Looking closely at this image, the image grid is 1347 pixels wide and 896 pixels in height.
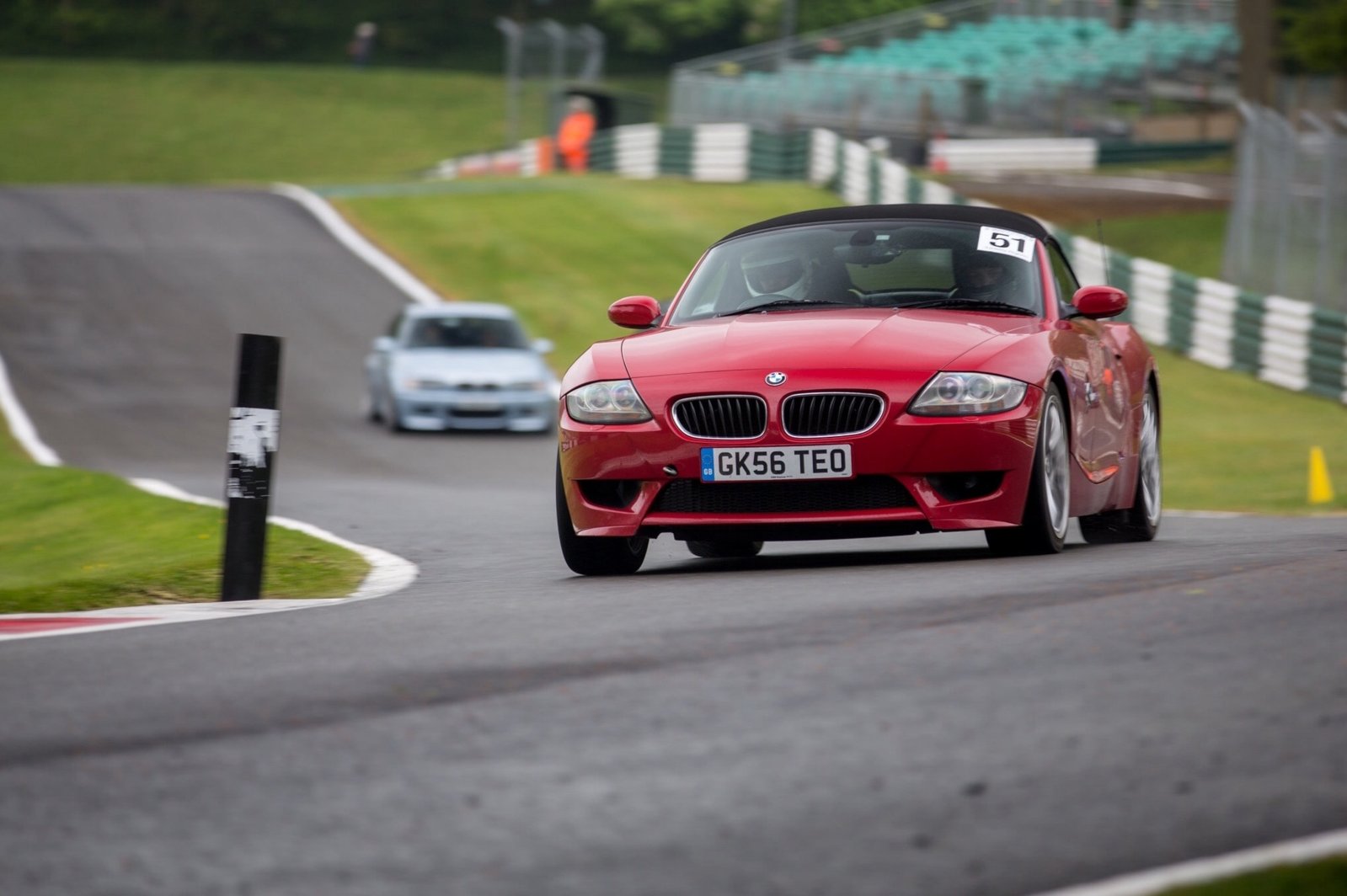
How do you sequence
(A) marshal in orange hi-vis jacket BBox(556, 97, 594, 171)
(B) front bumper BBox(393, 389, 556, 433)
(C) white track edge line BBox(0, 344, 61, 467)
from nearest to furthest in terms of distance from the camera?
(C) white track edge line BBox(0, 344, 61, 467) < (B) front bumper BBox(393, 389, 556, 433) < (A) marshal in orange hi-vis jacket BBox(556, 97, 594, 171)

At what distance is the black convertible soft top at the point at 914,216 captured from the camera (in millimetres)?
8891

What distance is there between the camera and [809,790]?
3932 millimetres

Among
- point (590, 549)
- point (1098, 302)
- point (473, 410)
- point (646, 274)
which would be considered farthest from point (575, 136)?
point (590, 549)

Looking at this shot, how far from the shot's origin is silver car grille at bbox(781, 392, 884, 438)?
7.45 m

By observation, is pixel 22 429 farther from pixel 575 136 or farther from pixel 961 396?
pixel 575 136

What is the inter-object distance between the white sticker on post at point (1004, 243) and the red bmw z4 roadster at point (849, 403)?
0.03 feet

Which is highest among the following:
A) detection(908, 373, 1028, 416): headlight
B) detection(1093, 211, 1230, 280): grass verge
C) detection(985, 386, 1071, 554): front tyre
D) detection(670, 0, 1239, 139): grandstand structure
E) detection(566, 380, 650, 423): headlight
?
detection(670, 0, 1239, 139): grandstand structure

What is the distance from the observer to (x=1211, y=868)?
132 inches

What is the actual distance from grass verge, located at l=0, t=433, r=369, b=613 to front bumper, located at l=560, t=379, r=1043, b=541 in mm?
1428

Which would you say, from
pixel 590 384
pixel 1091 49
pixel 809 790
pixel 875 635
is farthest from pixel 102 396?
pixel 1091 49

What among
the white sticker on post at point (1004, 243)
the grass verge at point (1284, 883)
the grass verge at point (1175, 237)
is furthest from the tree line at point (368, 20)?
the grass verge at point (1284, 883)

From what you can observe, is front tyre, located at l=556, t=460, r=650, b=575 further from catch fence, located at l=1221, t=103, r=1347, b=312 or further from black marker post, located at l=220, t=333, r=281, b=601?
catch fence, located at l=1221, t=103, r=1347, b=312

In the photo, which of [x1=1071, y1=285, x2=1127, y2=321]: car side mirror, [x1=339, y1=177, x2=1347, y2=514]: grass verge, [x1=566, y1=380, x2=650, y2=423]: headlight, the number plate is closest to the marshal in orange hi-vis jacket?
[x1=339, y1=177, x2=1347, y2=514]: grass verge

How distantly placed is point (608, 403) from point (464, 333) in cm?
1495
